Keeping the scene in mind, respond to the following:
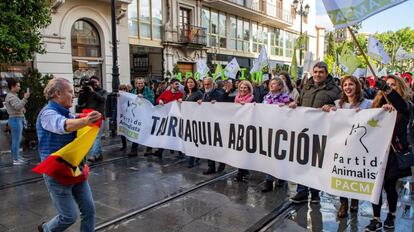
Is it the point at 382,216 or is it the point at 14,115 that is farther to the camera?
the point at 14,115

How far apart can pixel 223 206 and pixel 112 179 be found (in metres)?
2.43

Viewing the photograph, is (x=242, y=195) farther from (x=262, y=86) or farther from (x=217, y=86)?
(x=262, y=86)

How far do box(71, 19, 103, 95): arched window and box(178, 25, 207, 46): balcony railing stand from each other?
22.3 feet

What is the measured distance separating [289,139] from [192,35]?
61.7ft

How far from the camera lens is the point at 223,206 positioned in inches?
190

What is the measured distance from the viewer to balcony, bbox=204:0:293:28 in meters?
25.2

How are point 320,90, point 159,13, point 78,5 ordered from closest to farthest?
1. point 320,90
2. point 78,5
3. point 159,13

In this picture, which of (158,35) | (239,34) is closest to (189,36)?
(158,35)

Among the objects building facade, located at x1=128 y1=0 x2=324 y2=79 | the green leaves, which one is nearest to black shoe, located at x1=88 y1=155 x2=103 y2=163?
the green leaves

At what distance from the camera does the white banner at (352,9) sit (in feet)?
11.0

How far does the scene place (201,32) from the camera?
2334cm

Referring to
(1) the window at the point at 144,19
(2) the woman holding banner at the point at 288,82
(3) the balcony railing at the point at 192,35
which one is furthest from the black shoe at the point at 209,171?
(3) the balcony railing at the point at 192,35

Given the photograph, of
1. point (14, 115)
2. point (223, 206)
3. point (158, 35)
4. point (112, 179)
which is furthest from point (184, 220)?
point (158, 35)

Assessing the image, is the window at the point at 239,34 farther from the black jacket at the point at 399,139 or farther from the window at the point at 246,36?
the black jacket at the point at 399,139
